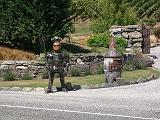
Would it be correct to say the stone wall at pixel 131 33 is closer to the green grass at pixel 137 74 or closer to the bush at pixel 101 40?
the bush at pixel 101 40

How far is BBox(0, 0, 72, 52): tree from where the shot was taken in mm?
23078

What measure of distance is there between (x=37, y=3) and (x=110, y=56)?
6.64 metres

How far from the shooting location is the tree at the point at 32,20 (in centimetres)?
2308

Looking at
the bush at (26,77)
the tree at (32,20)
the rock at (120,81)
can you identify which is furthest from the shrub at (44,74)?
the rock at (120,81)

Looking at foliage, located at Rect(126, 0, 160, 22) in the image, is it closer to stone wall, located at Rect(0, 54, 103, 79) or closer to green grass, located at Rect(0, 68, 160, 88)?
green grass, located at Rect(0, 68, 160, 88)

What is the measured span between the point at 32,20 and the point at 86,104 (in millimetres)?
10933

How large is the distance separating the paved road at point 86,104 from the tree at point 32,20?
759 centimetres

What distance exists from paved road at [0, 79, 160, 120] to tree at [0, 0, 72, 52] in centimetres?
759

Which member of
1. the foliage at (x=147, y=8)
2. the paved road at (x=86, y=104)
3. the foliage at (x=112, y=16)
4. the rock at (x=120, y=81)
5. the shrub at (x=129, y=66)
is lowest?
the paved road at (x=86, y=104)

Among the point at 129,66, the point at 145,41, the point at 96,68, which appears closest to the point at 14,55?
the point at 96,68

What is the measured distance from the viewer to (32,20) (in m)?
23.1

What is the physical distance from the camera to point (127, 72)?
20703 millimetres

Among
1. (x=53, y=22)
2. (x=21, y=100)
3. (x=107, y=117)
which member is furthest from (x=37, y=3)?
(x=107, y=117)

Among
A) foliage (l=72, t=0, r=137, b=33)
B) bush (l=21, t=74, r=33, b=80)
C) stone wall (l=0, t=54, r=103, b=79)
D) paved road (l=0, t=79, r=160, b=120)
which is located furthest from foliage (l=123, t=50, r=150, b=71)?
foliage (l=72, t=0, r=137, b=33)
